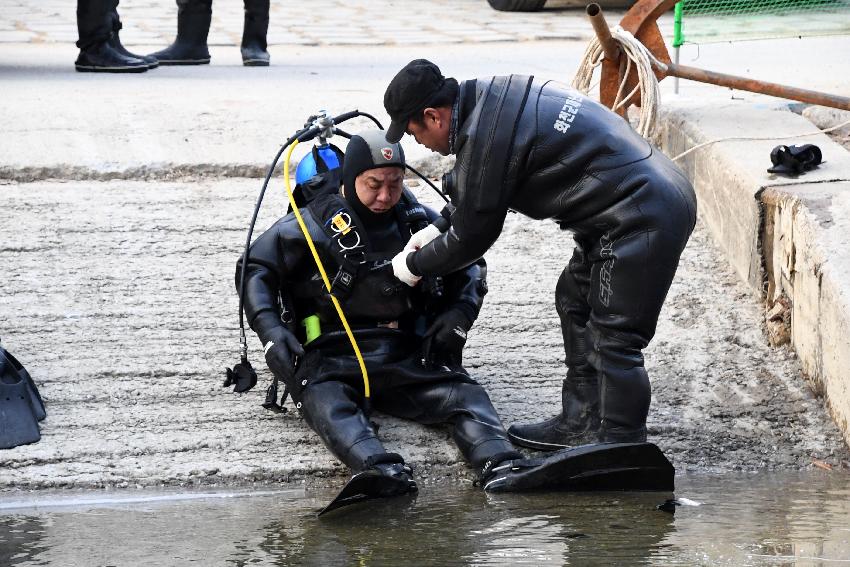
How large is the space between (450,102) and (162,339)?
1903 mm

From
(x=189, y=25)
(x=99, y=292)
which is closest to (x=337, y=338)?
(x=99, y=292)

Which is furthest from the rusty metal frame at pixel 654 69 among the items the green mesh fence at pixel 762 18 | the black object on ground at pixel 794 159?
the green mesh fence at pixel 762 18

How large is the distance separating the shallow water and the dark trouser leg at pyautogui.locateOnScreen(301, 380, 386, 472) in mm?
162

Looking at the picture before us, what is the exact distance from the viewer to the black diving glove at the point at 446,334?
4496 millimetres

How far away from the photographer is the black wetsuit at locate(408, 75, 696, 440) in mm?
3951

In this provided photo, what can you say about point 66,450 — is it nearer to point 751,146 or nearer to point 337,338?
point 337,338

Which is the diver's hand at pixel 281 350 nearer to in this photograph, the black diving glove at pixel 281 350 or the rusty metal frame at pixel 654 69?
the black diving glove at pixel 281 350

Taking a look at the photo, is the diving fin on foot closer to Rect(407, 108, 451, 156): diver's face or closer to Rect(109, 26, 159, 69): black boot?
Rect(407, 108, 451, 156): diver's face

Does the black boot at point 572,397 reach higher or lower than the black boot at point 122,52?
lower

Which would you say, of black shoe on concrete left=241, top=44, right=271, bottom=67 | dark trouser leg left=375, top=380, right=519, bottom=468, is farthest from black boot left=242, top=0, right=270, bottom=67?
dark trouser leg left=375, top=380, right=519, bottom=468

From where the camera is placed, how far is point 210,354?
204 inches

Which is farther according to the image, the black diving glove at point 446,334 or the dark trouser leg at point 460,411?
the black diving glove at point 446,334

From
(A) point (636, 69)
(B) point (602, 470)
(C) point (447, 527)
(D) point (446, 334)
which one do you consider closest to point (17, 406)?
(D) point (446, 334)

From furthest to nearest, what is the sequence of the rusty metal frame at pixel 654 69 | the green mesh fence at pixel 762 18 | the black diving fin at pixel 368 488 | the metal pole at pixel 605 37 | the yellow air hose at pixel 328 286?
the green mesh fence at pixel 762 18 < the rusty metal frame at pixel 654 69 < the metal pole at pixel 605 37 < the yellow air hose at pixel 328 286 < the black diving fin at pixel 368 488
